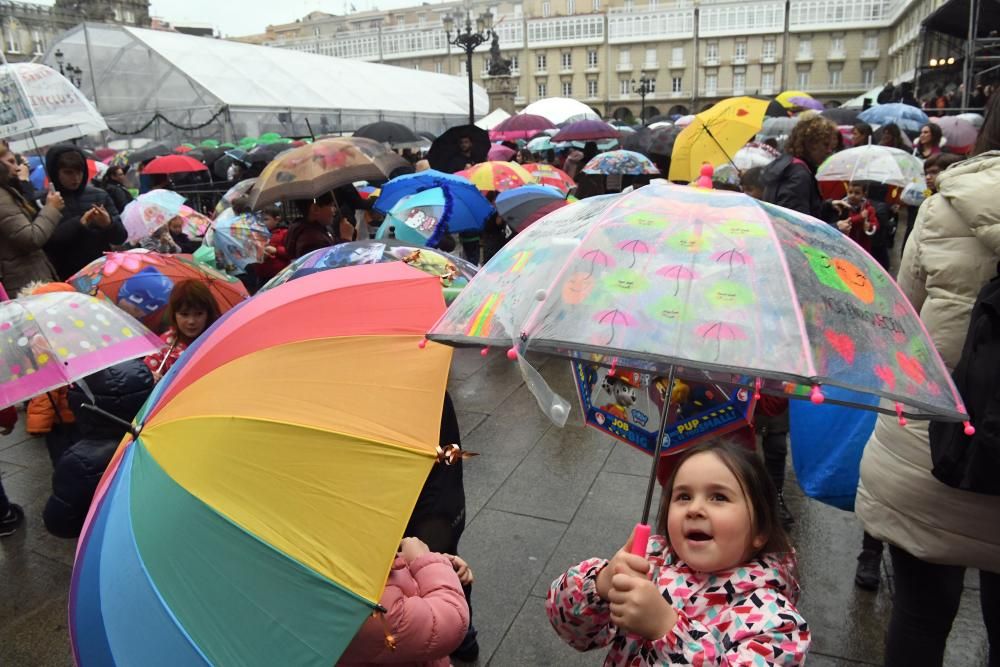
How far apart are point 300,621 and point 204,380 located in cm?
57

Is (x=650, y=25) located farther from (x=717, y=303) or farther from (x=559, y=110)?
(x=717, y=303)

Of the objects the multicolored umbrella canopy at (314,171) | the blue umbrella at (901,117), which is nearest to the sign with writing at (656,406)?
the multicolored umbrella canopy at (314,171)

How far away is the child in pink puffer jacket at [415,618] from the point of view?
158cm

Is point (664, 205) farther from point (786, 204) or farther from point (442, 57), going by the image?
point (442, 57)

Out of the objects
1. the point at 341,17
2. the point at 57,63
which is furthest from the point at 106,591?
the point at 341,17

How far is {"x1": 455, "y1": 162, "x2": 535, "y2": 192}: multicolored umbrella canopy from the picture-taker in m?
8.12

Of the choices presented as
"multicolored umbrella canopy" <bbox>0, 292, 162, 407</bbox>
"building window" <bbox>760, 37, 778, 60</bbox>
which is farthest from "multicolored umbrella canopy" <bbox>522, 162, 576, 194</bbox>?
"building window" <bbox>760, 37, 778, 60</bbox>

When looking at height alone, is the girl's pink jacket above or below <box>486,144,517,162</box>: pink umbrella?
below

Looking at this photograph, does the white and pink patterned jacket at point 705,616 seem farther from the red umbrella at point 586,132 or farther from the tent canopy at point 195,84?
the tent canopy at point 195,84

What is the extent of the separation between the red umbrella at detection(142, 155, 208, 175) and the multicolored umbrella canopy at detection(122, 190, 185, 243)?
601cm

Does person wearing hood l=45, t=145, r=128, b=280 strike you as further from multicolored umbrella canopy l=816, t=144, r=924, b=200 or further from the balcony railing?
the balcony railing

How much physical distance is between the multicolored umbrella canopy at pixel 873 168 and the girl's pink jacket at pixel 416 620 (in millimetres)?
5580

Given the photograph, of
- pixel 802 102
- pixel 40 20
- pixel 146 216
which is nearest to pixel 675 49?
pixel 802 102

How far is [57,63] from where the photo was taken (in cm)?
2642
